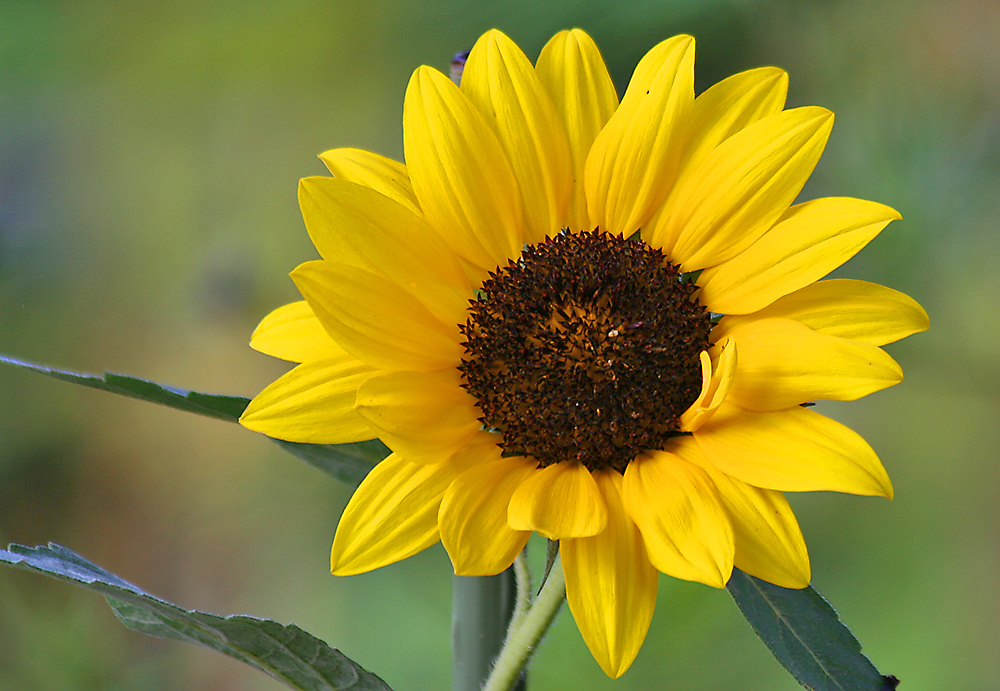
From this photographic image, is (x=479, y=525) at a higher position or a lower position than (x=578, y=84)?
lower

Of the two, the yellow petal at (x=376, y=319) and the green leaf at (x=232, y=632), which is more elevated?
the yellow petal at (x=376, y=319)

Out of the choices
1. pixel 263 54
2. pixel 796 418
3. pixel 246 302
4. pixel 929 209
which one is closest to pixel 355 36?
pixel 263 54

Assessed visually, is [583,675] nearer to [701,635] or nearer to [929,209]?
[701,635]

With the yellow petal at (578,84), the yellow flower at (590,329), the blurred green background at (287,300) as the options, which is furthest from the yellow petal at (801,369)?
the blurred green background at (287,300)

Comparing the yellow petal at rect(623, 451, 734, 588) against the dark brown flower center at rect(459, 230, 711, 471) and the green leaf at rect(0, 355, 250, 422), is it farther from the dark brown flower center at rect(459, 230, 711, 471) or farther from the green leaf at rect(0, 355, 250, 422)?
the green leaf at rect(0, 355, 250, 422)

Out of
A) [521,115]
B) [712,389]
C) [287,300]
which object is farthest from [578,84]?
[287,300]

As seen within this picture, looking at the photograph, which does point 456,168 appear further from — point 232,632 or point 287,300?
point 287,300

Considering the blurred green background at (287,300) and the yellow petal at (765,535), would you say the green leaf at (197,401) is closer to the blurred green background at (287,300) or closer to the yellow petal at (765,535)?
the yellow petal at (765,535)

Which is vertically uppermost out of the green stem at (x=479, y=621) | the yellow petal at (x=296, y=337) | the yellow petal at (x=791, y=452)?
the yellow petal at (x=296, y=337)
